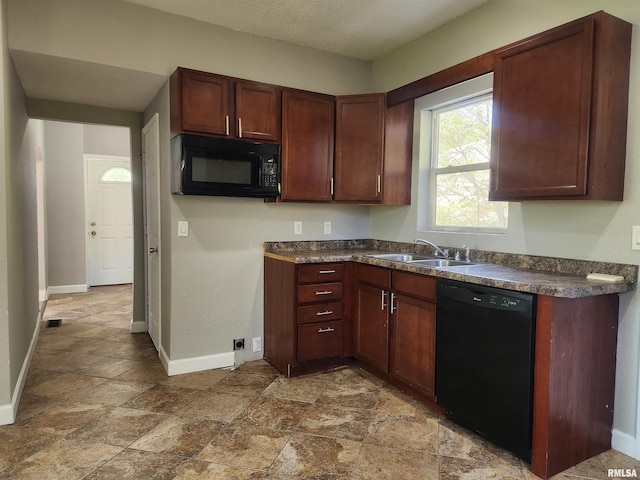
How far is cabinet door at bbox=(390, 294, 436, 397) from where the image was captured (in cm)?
245

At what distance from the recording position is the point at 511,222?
259 centimetres

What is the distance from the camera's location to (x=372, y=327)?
2949mm

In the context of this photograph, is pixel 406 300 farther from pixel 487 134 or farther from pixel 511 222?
pixel 487 134

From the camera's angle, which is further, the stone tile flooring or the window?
the window

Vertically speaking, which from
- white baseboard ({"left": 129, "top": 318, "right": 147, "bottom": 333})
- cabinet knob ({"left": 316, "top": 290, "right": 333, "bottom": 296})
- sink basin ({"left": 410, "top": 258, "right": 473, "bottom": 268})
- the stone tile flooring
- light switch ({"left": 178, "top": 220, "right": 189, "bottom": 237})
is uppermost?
light switch ({"left": 178, "top": 220, "right": 189, "bottom": 237})

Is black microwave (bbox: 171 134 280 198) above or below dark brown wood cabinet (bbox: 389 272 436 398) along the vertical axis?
above

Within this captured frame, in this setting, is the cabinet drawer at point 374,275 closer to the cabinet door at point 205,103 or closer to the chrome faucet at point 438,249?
the chrome faucet at point 438,249

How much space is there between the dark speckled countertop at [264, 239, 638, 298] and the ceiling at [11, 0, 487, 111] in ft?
5.56

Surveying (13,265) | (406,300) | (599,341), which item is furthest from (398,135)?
(13,265)

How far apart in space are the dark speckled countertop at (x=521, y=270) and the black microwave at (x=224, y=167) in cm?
58

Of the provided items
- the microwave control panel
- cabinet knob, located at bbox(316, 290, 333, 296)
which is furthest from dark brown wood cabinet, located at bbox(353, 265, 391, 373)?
the microwave control panel

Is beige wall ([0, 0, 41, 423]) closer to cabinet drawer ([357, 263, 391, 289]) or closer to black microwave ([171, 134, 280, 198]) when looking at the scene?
black microwave ([171, 134, 280, 198])

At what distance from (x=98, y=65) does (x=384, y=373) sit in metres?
2.92

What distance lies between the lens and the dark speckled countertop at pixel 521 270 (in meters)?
1.86
